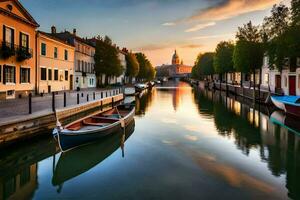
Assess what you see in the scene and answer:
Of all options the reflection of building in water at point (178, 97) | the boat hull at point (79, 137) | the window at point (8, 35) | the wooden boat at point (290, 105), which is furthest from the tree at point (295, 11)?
the window at point (8, 35)

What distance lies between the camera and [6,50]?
88.4 feet

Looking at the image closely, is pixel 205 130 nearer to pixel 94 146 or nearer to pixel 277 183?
pixel 94 146

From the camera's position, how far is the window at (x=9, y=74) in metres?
27.7

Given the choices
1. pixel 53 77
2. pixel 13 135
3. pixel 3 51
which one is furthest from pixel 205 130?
pixel 53 77

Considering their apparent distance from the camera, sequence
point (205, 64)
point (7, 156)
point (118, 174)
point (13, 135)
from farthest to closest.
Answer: point (205, 64) → point (13, 135) → point (7, 156) → point (118, 174)

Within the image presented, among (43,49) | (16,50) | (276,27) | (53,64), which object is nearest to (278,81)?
(276,27)

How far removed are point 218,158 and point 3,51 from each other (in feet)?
75.1

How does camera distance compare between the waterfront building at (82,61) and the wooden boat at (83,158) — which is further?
the waterfront building at (82,61)

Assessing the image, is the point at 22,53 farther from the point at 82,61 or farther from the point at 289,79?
the point at 289,79

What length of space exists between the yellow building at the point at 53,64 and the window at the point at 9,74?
559 centimetres

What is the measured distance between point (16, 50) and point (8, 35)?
5.28 ft

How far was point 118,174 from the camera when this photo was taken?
11227 mm

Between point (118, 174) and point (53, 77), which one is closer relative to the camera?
point (118, 174)

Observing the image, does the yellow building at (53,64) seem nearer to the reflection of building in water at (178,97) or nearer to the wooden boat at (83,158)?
the reflection of building in water at (178,97)
